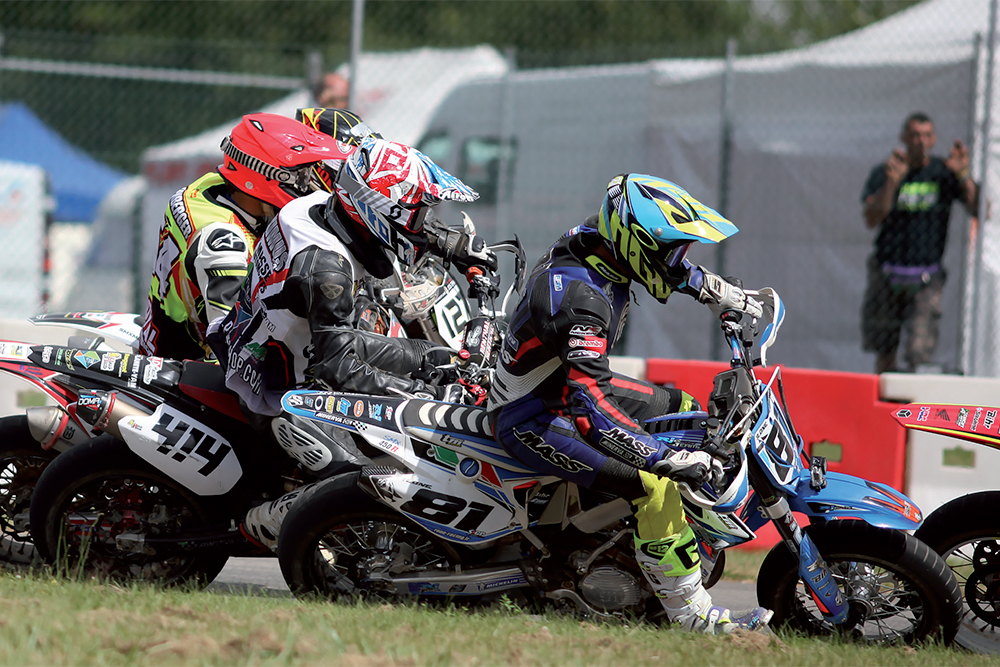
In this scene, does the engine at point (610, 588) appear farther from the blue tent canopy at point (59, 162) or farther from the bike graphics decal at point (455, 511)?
the blue tent canopy at point (59, 162)

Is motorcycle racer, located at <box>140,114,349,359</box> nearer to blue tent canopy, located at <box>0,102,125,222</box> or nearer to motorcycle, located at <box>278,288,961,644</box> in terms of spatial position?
motorcycle, located at <box>278,288,961,644</box>

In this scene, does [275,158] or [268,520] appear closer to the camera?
[268,520]

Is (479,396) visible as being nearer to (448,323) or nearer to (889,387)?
(448,323)

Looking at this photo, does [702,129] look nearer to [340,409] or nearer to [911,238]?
[911,238]

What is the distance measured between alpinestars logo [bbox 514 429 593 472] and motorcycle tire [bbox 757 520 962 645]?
83cm

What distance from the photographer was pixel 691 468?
3.93m

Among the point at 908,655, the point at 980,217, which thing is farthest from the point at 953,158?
the point at 908,655

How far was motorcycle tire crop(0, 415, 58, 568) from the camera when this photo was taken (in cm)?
495

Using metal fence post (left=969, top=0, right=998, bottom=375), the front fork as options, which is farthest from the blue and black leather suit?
metal fence post (left=969, top=0, right=998, bottom=375)

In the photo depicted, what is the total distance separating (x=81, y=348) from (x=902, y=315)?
19.8ft

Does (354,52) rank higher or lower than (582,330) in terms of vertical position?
higher

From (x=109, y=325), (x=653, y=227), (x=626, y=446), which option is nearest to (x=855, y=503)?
(x=626, y=446)

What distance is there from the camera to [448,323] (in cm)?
538

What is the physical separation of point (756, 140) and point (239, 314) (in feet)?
20.6
